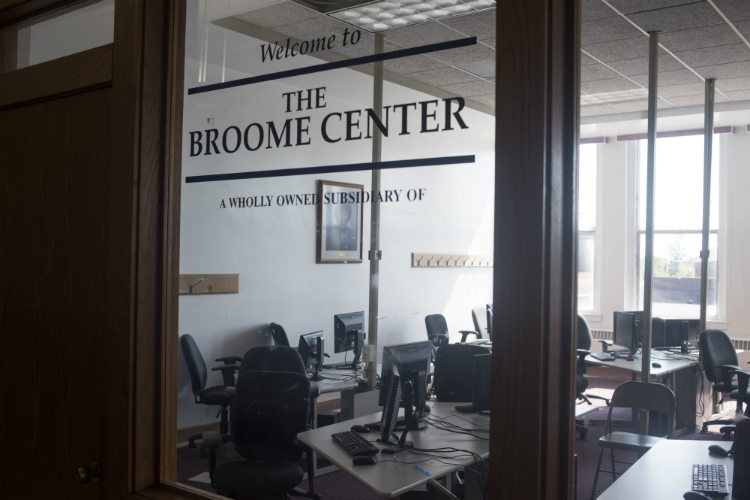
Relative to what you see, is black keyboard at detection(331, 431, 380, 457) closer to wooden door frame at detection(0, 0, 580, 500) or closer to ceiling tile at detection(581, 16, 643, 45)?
wooden door frame at detection(0, 0, 580, 500)

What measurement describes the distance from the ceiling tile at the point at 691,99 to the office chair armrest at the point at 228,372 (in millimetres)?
6330

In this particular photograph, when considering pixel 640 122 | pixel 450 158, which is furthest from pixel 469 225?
pixel 640 122

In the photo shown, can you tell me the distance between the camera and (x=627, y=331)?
20.0ft

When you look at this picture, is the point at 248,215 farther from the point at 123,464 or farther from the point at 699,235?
the point at 699,235

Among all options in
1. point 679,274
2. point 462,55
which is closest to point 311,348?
point 462,55

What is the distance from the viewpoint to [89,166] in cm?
158

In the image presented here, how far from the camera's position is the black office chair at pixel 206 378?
1.91 m

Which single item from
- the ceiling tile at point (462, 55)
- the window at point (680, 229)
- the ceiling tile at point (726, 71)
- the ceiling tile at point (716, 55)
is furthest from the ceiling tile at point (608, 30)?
the ceiling tile at point (462, 55)

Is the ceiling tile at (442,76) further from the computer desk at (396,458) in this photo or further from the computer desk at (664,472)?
the computer desk at (664,472)

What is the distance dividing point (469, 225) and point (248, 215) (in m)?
0.66

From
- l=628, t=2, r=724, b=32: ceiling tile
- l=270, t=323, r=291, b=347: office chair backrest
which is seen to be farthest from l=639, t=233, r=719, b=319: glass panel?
l=270, t=323, r=291, b=347: office chair backrest

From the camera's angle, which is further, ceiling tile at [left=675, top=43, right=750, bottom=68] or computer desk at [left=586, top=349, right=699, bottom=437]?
computer desk at [left=586, top=349, right=699, bottom=437]

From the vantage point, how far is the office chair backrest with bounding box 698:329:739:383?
5.54m

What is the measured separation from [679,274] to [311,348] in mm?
6827
